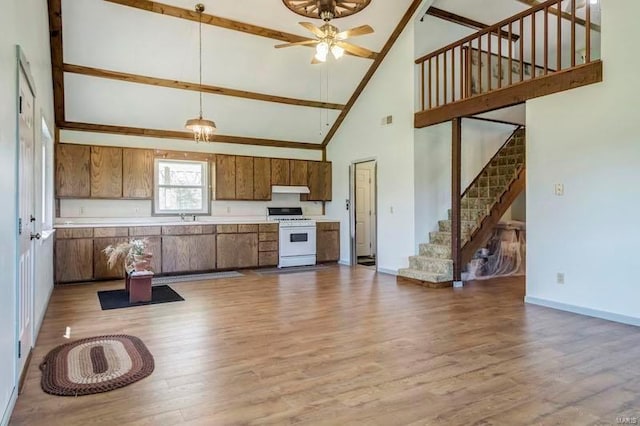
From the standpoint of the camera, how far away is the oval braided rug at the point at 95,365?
8.35 ft

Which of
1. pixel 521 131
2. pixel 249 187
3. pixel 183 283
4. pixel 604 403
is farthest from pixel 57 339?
pixel 521 131

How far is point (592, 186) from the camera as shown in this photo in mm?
4211

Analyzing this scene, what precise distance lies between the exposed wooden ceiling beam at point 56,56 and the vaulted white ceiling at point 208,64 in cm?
10

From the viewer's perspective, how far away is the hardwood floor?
2.22 metres

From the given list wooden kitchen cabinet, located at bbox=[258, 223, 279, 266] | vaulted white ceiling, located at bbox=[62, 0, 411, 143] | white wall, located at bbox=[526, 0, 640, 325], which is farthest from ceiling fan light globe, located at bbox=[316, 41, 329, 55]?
wooden kitchen cabinet, located at bbox=[258, 223, 279, 266]

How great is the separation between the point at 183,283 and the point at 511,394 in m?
4.90

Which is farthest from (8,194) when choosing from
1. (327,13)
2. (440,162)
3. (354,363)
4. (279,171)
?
(279,171)

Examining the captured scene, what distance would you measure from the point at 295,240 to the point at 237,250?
3.73ft

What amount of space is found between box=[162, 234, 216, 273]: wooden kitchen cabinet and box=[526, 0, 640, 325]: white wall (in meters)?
4.96

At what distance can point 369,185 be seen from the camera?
364 inches

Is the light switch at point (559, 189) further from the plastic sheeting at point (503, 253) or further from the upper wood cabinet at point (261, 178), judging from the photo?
the upper wood cabinet at point (261, 178)

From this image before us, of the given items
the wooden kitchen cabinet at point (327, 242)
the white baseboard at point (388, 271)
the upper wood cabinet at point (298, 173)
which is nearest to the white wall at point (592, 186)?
the white baseboard at point (388, 271)

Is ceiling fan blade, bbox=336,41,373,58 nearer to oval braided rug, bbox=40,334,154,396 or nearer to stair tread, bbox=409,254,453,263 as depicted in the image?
stair tread, bbox=409,254,453,263

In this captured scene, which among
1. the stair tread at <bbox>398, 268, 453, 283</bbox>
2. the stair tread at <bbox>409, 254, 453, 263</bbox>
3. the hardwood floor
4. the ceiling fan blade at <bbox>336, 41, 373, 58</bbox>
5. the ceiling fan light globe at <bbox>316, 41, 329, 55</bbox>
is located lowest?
the hardwood floor
